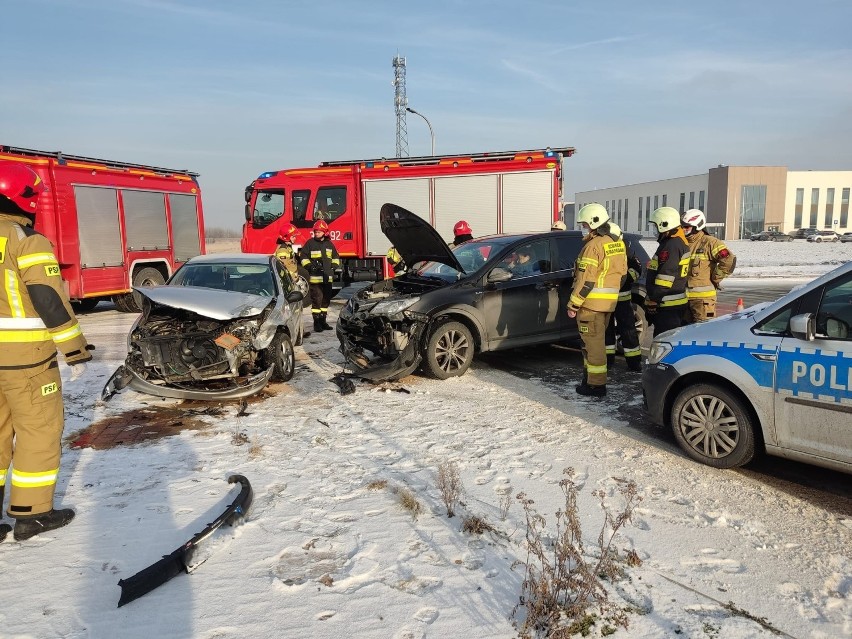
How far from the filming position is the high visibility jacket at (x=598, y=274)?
5.70 m

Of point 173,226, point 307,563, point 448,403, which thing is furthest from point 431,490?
point 173,226

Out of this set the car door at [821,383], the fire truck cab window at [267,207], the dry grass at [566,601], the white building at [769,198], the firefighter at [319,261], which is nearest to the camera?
the dry grass at [566,601]

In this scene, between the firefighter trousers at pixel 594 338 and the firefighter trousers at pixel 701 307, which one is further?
the firefighter trousers at pixel 701 307

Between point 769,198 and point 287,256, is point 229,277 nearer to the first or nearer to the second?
point 287,256

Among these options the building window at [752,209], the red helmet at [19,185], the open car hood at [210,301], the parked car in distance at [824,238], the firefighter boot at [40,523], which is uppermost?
the building window at [752,209]

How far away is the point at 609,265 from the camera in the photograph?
5.75 metres

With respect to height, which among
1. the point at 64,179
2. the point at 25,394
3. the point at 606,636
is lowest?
the point at 606,636

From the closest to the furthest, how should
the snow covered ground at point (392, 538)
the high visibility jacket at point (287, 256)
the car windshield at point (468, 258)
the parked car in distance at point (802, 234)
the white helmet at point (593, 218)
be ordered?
the snow covered ground at point (392, 538) < the white helmet at point (593, 218) < the car windshield at point (468, 258) < the high visibility jacket at point (287, 256) < the parked car in distance at point (802, 234)

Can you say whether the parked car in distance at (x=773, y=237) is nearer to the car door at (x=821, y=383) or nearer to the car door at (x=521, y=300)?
the car door at (x=521, y=300)

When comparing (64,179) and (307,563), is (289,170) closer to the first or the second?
(64,179)

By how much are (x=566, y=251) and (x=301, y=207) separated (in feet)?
26.2

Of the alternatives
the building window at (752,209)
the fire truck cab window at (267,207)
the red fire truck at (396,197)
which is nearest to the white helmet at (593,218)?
the red fire truck at (396,197)

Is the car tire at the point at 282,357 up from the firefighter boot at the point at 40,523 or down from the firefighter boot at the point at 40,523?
up

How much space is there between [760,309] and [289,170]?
11.5 metres
